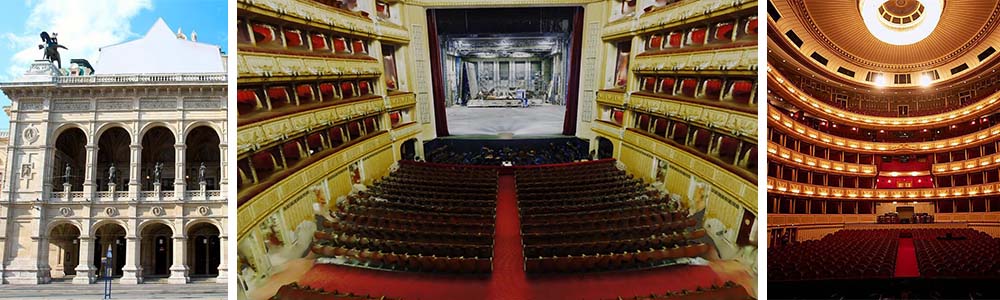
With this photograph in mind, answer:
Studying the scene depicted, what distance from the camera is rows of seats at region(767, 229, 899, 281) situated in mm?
5922

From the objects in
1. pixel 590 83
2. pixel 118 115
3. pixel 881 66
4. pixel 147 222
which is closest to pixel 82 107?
pixel 118 115

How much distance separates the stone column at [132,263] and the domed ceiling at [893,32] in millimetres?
11318

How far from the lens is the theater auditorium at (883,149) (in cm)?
605

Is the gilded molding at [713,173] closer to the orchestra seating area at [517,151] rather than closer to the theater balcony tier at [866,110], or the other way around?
the orchestra seating area at [517,151]

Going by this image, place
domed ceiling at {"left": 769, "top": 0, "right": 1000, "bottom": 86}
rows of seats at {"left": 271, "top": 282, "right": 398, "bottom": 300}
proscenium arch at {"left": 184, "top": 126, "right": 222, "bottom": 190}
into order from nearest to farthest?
rows of seats at {"left": 271, "top": 282, "right": 398, "bottom": 300}, domed ceiling at {"left": 769, "top": 0, "right": 1000, "bottom": 86}, proscenium arch at {"left": 184, "top": 126, "right": 222, "bottom": 190}

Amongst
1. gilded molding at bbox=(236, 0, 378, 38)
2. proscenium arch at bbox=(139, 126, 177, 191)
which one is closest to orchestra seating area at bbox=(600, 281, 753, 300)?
gilded molding at bbox=(236, 0, 378, 38)

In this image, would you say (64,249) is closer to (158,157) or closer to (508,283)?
(158,157)

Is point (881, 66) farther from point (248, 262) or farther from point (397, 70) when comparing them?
point (248, 262)

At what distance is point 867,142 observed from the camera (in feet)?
27.0

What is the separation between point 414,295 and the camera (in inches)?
145

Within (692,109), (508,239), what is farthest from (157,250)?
(692,109)

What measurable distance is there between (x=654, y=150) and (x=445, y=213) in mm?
1344

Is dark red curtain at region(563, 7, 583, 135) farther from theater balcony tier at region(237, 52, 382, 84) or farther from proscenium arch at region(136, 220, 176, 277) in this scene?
proscenium arch at region(136, 220, 176, 277)

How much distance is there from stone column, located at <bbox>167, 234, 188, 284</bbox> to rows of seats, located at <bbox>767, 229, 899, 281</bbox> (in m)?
10.2
